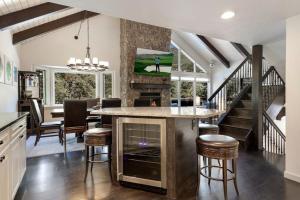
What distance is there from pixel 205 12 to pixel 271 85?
3.91m

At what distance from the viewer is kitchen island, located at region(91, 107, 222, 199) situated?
100 inches

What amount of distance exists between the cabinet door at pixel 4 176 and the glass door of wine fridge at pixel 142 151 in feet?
4.15

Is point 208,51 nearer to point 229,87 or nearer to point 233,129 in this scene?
point 229,87

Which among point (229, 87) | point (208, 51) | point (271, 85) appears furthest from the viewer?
point (208, 51)

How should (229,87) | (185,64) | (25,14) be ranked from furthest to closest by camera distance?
(185,64) → (229,87) → (25,14)

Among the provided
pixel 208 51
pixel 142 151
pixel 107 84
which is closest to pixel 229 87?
pixel 208 51

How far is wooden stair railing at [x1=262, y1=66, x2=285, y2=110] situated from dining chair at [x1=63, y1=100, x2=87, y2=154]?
15.3 ft

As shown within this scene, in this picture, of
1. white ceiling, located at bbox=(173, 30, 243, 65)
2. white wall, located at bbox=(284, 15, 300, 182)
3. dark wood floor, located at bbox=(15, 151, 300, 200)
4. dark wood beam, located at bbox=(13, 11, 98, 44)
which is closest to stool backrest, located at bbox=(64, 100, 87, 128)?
dark wood floor, located at bbox=(15, 151, 300, 200)

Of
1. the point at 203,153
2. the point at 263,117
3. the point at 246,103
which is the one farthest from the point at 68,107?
the point at 246,103

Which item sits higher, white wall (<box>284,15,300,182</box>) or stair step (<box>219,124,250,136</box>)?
white wall (<box>284,15,300,182</box>)

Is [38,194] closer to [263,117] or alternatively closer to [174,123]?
[174,123]

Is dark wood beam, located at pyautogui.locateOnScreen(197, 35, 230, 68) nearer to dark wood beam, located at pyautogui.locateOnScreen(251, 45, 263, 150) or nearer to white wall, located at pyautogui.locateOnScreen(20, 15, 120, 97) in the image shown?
white wall, located at pyautogui.locateOnScreen(20, 15, 120, 97)

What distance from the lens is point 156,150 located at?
270 cm

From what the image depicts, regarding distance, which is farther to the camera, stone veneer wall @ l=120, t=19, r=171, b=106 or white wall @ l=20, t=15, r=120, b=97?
stone veneer wall @ l=120, t=19, r=171, b=106
